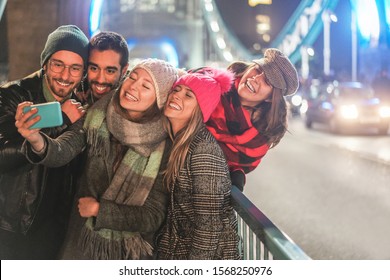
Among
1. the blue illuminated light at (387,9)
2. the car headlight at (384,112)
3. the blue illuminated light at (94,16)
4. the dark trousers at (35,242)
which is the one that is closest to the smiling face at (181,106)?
the dark trousers at (35,242)

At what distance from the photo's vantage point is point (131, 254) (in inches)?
94.2

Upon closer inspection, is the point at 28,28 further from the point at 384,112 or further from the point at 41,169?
the point at 384,112

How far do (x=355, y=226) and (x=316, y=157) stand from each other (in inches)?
149

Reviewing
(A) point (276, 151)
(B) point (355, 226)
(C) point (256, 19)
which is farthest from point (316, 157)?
(C) point (256, 19)

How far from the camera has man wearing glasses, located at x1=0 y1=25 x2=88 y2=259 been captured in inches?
92.4

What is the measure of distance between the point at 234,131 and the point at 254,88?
196mm

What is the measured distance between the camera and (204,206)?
2.11 meters

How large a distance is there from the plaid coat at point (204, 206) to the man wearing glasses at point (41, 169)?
443 mm

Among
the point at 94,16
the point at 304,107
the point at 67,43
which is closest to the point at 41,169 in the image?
the point at 67,43

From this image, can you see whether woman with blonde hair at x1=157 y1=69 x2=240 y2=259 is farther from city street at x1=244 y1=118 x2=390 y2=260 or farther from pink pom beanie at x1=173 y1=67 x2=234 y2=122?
city street at x1=244 y1=118 x2=390 y2=260

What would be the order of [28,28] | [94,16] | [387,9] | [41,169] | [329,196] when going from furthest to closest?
1. [329,196]
2. [28,28]
3. [94,16]
4. [387,9]
5. [41,169]

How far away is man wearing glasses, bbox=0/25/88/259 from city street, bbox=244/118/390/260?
1.03m

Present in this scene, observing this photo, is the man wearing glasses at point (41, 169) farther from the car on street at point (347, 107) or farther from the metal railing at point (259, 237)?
the car on street at point (347, 107)

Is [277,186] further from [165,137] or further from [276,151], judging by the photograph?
[165,137]
